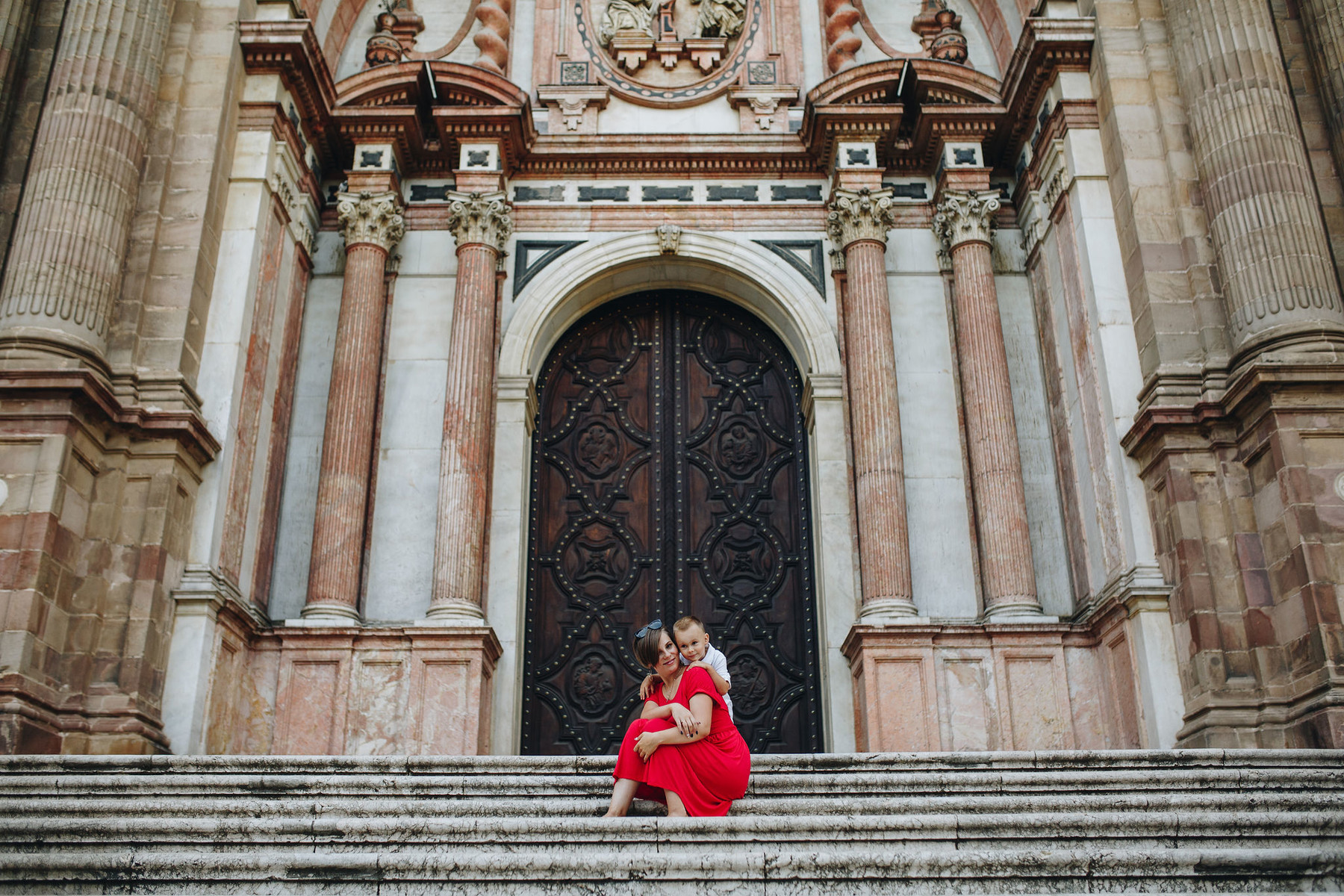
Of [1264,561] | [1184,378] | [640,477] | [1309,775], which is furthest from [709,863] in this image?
[640,477]

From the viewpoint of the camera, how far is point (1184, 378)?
11383 millimetres

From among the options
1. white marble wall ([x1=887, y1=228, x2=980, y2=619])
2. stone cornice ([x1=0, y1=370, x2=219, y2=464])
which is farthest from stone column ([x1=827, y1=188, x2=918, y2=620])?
stone cornice ([x1=0, y1=370, x2=219, y2=464])

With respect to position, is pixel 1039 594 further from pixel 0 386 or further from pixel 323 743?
pixel 0 386

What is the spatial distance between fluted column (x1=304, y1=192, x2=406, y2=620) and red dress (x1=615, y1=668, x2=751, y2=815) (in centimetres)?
609

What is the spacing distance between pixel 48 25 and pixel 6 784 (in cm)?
848

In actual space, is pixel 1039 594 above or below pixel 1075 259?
below

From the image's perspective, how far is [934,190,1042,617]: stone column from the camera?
1249 cm

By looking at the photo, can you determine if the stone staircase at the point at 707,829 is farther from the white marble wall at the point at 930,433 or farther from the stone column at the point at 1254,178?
the white marble wall at the point at 930,433

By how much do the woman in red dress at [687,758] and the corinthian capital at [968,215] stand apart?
823 centimetres

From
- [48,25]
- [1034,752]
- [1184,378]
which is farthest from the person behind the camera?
[48,25]

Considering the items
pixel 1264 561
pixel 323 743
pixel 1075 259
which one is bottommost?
pixel 323 743

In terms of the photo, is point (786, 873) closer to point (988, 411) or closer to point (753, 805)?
point (753, 805)

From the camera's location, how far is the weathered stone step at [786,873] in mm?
5992

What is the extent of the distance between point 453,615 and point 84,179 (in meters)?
5.19
